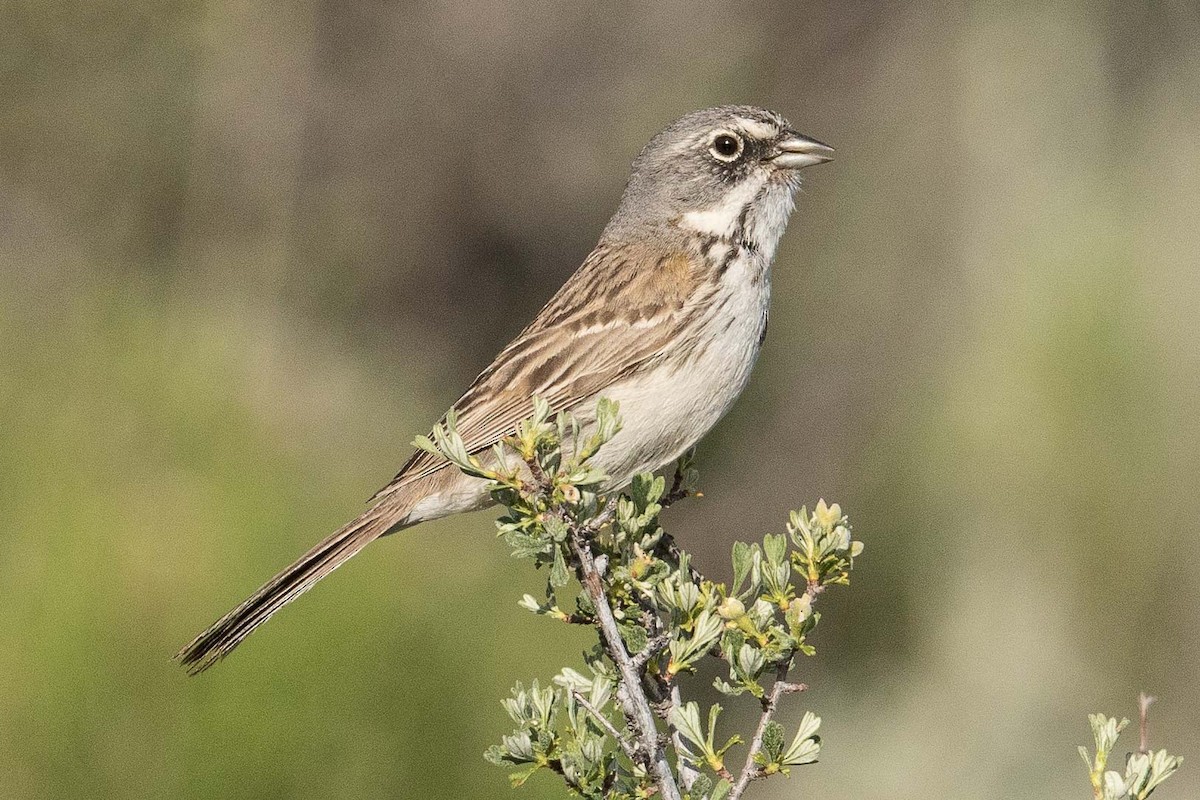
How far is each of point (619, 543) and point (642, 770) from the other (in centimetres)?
61

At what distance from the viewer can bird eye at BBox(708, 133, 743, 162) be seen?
4.93m

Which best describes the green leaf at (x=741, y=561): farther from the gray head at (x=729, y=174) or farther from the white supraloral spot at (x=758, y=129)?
the white supraloral spot at (x=758, y=129)

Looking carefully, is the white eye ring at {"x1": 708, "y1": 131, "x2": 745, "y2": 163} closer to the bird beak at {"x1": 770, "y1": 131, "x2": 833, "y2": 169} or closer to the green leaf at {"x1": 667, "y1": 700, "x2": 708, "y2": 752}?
the bird beak at {"x1": 770, "y1": 131, "x2": 833, "y2": 169}

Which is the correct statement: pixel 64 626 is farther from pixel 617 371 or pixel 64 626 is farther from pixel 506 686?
pixel 617 371

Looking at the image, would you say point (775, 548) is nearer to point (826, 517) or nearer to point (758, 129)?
point (826, 517)

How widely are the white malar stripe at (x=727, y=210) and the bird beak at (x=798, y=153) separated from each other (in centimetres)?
8

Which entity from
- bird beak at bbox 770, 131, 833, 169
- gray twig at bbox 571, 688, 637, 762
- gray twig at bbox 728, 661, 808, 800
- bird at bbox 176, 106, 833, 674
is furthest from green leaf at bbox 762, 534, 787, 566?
bird beak at bbox 770, 131, 833, 169

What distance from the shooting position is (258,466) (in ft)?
15.5

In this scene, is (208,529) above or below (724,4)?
below

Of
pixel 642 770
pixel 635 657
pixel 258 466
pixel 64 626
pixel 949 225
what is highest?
pixel 949 225

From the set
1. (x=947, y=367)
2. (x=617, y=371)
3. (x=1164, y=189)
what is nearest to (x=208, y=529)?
(x=617, y=371)

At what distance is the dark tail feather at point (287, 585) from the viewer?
3969 mm

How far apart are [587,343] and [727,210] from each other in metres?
0.62

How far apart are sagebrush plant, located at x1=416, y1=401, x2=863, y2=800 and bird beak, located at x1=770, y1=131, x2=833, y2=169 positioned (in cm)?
214
